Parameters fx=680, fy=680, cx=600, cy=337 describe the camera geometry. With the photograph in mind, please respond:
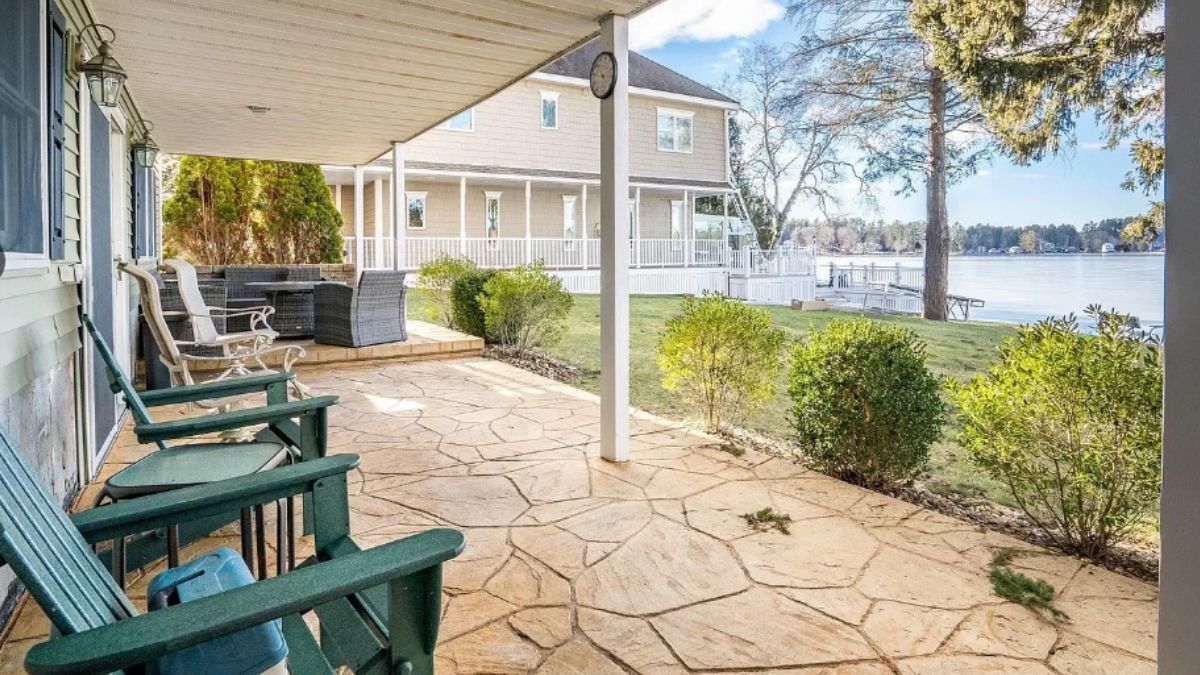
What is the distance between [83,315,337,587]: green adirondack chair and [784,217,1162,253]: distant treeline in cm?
615

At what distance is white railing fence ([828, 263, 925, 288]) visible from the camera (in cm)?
1158

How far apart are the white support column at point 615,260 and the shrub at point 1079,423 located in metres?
1.86

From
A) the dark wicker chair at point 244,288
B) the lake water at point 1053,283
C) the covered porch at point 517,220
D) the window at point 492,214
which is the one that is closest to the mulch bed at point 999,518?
the lake water at point 1053,283

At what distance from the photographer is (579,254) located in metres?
16.1

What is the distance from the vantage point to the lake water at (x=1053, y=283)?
477cm

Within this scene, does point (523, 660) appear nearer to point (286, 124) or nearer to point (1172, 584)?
point (1172, 584)

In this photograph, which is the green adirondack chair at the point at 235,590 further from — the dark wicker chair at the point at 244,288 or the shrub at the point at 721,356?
the dark wicker chair at the point at 244,288

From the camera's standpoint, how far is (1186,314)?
4.75 feet

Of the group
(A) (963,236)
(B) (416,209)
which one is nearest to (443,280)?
(B) (416,209)

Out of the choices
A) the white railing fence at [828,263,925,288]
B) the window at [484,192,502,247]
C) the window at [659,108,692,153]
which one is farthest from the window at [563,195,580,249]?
the white railing fence at [828,263,925,288]

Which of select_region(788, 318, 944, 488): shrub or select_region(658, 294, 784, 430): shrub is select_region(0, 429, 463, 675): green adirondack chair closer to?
select_region(788, 318, 944, 488): shrub

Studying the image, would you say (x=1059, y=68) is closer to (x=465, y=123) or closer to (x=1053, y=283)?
(x=1053, y=283)

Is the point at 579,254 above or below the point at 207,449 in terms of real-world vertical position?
above

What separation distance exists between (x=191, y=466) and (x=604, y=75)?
2.92m
